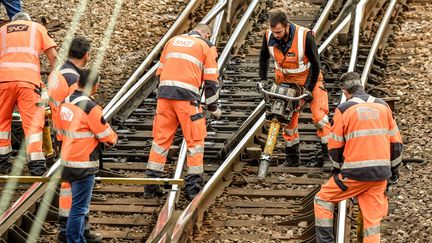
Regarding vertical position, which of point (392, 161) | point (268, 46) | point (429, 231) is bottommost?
point (429, 231)

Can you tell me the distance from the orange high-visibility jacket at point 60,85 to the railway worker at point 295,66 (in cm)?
231

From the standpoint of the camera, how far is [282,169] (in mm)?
13109

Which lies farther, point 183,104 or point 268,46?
point 268,46

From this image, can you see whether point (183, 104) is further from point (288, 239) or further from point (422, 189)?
point (422, 189)

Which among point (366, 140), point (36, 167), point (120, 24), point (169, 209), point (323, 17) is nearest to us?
point (366, 140)

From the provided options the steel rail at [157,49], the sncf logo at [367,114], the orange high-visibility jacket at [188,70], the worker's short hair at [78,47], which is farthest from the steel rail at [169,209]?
the sncf logo at [367,114]

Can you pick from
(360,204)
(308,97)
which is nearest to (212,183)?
(308,97)

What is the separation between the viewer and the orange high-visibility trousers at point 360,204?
1031 cm

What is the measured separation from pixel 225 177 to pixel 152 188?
1.00 meters

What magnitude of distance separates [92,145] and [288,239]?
2.22 meters

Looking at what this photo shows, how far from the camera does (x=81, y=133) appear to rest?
34.6 ft

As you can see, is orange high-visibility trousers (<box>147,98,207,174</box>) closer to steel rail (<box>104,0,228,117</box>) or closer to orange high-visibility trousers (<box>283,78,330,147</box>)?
orange high-visibility trousers (<box>283,78,330,147</box>)

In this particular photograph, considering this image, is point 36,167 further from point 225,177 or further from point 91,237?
point 225,177

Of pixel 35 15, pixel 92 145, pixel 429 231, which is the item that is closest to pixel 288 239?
pixel 429 231
